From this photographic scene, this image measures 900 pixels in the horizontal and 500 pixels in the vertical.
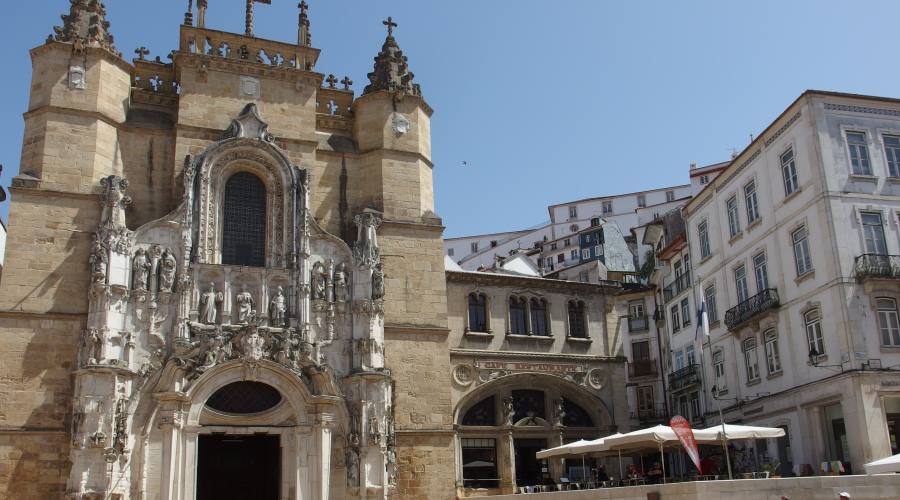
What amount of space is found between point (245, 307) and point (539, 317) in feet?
39.2

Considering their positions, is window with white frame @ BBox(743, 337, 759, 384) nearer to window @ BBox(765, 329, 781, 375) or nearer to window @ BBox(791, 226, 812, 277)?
window @ BBox(765, 329, 781, 375)

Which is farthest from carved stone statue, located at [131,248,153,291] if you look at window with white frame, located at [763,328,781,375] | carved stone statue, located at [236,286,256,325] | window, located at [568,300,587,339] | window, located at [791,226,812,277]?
window with white frame, located at [763,328,781,375]

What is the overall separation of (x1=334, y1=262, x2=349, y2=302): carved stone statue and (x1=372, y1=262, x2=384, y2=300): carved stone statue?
0.86m

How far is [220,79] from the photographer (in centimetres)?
2894

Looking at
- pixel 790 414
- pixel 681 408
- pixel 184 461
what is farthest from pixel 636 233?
pixel 184 461

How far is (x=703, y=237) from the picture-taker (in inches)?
1435

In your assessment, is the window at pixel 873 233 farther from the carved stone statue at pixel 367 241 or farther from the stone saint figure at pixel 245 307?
the stone saint figure at pixel 245 307

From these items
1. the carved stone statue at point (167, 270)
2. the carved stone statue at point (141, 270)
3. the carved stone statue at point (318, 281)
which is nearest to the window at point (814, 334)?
the carved stone statue at point (318, 281)

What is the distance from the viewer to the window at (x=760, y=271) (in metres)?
31.0

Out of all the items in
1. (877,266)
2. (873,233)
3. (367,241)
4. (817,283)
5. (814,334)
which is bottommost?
(814,334)

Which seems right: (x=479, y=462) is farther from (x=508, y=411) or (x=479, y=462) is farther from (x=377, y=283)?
(x=377, y=283)

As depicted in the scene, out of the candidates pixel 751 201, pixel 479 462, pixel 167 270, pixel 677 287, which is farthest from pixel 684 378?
pixel 167 270

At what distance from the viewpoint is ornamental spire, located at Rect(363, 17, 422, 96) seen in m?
31.2

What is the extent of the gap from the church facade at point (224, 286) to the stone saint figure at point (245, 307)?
0.28ft
